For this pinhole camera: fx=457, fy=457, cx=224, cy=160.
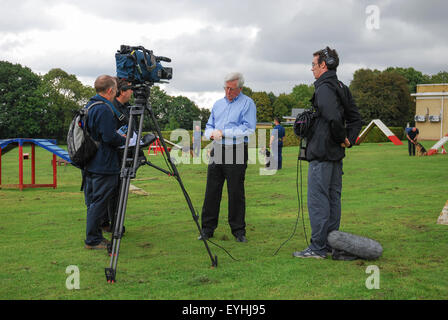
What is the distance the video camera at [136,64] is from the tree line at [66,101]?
60773mm

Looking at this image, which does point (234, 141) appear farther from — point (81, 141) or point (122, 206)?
point (122, 206)

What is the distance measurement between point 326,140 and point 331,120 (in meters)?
0.28

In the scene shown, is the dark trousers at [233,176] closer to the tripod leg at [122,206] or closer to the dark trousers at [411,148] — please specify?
the tripod leg at [122,206]

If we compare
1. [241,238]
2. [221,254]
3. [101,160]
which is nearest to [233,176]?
[241,238]

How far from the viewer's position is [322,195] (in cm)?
576

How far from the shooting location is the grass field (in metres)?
4.58

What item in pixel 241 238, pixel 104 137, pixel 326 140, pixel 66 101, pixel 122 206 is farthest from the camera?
pixel 66 101

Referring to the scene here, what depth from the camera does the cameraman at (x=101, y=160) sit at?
6133 millimetres

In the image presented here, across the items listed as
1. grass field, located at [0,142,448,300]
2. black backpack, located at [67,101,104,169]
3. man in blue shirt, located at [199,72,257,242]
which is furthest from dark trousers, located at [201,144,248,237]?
black backpack, located at [67,101,104,169]

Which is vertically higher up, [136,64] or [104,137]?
[136,64]

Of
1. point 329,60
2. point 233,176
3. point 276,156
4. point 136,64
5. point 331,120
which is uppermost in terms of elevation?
point 329,60

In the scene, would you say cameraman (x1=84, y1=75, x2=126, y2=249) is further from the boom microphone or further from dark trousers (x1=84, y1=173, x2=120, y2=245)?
the boom microphone
